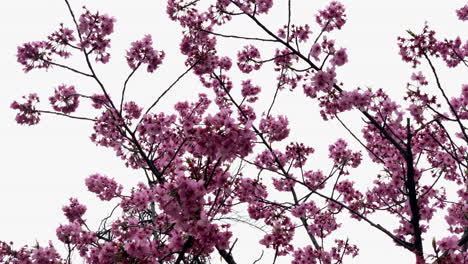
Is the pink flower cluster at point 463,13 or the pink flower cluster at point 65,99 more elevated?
the pink flower cluster at point 463,13

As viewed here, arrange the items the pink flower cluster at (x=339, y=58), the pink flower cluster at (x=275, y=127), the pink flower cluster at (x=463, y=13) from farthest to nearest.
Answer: the pink flower cluster at (x=463, y=13)
the pink flower cluster at (x=275, y=127)
the pink flower cluster at (x=339, y=58)

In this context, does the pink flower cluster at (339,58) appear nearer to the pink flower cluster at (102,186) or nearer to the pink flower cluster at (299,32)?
the pink flower cluster at (299,32)

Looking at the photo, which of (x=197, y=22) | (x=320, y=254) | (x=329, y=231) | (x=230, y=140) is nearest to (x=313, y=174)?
(x=329, y=231)

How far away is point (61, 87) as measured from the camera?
20.8 ft

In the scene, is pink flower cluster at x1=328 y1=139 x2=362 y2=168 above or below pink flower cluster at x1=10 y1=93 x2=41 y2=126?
above

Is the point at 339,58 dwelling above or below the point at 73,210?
above

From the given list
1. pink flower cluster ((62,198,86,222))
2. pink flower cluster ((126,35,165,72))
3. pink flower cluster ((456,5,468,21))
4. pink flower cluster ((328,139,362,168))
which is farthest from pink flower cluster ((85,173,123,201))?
pink flower cluster ((456,5,468,21))

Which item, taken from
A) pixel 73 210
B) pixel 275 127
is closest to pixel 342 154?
pixel 275 127

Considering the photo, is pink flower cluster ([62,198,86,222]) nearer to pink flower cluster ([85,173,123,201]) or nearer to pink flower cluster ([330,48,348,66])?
pink flower cluster ([85,173,123,201])

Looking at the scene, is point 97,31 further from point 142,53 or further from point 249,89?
point 249,89

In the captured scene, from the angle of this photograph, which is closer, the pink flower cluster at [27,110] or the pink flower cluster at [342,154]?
the pink flower cluster at [27,110]

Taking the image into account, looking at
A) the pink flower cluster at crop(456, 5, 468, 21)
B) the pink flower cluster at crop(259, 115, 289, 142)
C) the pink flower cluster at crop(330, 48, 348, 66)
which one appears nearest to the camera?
the pink flower cluster at crop(330, 48, 348, 66)

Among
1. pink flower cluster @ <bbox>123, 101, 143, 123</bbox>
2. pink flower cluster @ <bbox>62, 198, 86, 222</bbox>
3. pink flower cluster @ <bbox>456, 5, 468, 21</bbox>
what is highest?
pink flower cluster @ <bbox>456, 5, 468, 21</bbox>

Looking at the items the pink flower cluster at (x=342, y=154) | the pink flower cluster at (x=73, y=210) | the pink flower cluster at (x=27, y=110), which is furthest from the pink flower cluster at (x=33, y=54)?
the pink flower cluster at (x=342, y=154)
